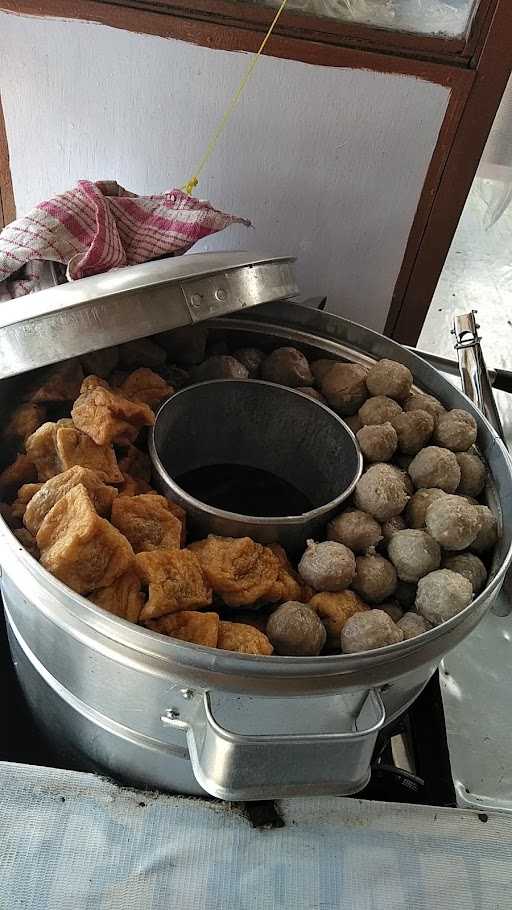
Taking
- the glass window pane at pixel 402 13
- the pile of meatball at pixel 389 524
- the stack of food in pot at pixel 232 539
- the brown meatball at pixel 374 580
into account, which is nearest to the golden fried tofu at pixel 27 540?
the stack of food in pot at pixel 232 539

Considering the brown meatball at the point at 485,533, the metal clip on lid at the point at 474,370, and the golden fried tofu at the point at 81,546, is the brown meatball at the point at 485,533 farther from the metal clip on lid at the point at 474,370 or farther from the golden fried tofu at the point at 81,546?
the golden fried tofu at the point at 81,546

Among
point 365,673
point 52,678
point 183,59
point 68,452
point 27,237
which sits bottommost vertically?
point 52,678

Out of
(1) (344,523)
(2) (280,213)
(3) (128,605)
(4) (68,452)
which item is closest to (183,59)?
(2) (280,213)

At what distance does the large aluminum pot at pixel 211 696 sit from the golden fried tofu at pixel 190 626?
2.6 inches

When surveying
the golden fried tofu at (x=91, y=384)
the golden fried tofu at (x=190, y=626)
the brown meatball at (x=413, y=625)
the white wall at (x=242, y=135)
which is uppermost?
the white wall at (x=242, y=135)

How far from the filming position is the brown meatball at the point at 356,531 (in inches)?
37.4

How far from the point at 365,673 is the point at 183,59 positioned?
1204mm

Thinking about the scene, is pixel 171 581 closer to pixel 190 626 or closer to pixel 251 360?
pixel 190 626

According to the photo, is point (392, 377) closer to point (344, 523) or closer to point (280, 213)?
point (344, 523)

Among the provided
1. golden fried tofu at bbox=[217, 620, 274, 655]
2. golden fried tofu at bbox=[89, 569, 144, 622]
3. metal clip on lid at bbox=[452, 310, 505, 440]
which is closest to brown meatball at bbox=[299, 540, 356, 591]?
golden fried tofu at bbox=[217, 620, 274, 655]

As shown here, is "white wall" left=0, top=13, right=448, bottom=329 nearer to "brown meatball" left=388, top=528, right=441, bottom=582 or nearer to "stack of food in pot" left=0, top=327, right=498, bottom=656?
"stack of food in pot" left=0, top=327, right=498, bottom=656

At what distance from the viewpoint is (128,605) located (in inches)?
32.0

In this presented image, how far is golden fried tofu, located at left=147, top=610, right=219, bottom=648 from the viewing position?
0.79 meters

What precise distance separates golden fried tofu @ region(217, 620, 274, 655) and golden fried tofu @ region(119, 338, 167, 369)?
491mm
